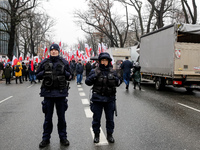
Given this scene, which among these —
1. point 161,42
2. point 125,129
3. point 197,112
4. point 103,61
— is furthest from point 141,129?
point 161,42

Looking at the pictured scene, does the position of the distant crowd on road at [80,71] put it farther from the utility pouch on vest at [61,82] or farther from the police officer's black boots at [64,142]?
the police officer's black boots at [64,142]

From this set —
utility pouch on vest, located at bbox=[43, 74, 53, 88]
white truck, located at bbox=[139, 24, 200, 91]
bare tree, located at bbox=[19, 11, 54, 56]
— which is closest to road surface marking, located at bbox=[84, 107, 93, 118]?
utility pouch on vest, located at bbox=[43, 74, 53, 88]

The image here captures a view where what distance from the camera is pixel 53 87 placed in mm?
3965

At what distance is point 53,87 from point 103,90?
88 centimetres

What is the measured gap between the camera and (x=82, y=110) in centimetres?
716

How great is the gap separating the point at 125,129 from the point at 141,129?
0.35m

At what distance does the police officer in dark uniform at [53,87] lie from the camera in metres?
3.95

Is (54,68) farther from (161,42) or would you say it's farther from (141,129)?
(161,42)

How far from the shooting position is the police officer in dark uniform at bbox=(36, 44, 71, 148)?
3951mm

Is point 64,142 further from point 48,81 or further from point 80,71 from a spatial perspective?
point 80,71

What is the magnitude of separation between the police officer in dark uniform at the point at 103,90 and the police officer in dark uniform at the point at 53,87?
48 centimetres

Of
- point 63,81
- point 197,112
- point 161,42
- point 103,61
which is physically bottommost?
point 197,112

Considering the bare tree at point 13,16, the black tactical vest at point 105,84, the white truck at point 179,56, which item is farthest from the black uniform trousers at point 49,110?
the bare tree at point 13,16

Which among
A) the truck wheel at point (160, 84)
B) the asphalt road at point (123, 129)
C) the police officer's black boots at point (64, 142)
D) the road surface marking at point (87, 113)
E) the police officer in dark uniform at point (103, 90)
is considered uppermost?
the police officer in dark uniform at point (103, 90)
